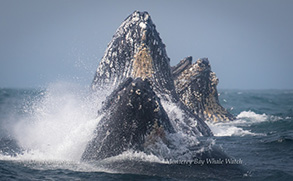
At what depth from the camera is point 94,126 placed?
19.4 ft

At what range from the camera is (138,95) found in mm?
5281

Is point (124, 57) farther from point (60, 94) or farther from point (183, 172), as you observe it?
point (183, 172)

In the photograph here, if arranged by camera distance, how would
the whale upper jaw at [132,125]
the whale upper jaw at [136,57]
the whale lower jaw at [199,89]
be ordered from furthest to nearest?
the whale lower jaw at [199,89]
the whale upper jaw at [136,57]
the whale upper jaw at [132,125]

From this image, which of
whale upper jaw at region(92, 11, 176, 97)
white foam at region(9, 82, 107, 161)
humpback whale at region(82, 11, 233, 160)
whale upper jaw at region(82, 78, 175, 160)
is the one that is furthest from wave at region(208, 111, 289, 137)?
whale upper jaw at region(82, 78, 175, 160)

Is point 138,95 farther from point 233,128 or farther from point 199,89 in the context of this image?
point 199,89

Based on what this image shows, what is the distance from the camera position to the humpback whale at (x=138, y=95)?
5.24 meters

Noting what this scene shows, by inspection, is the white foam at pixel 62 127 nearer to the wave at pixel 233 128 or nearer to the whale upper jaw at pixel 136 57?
the whale upper jaw at pixel 136 57

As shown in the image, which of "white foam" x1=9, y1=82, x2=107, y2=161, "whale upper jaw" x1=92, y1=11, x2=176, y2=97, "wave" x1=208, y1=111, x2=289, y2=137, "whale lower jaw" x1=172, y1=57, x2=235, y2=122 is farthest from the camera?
"whale lower jaw" x1=172, y1=57, x2=235, y2=122

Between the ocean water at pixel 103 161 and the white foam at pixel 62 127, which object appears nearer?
the ocean water at pixel 103 161

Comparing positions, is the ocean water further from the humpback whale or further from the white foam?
the humpback whale

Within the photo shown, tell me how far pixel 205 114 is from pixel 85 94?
481 centimetres

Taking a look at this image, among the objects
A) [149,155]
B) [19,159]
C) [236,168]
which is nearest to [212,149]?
[236,168]

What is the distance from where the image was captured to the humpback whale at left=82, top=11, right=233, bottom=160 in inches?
206

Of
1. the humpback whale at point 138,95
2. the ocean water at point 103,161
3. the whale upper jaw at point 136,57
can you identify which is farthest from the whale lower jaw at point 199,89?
the ocean water at point 103,161
